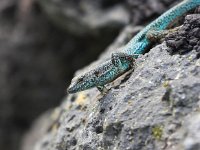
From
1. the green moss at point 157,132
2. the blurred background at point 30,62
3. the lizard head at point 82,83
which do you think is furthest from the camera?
the blurred background at point 30,62

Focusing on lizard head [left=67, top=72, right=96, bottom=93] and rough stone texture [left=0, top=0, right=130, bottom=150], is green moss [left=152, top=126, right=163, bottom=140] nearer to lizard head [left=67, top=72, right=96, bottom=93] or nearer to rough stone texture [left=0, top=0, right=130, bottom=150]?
lizard head [left=67, top=72, right=96, bottom=93]

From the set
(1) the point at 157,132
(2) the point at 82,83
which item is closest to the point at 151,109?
(1) the point at 157,132

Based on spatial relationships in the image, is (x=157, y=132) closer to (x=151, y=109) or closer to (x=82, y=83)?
(x=151, y=109)

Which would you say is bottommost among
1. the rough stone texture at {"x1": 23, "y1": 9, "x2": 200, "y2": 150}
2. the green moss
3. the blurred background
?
the green moss

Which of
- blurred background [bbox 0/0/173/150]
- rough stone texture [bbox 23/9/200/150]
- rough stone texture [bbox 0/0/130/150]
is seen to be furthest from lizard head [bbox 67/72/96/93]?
rough stone texture [bbox 0/0/130/150]

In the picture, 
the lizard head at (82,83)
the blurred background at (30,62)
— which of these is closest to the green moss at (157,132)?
the lizard head at (82,83)

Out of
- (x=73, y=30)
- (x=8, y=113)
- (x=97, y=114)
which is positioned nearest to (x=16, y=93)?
(x=8, y=113)

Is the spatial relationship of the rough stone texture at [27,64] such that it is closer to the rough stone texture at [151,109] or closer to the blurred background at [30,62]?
the blurred background at [30,62]
